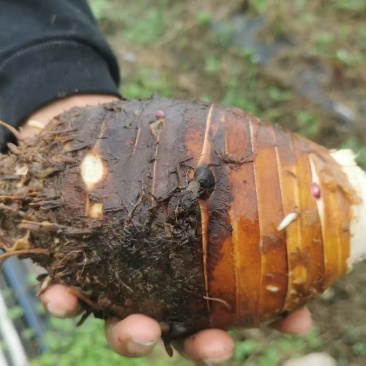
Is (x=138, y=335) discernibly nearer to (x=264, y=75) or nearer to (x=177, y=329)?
(x=177, y=329)

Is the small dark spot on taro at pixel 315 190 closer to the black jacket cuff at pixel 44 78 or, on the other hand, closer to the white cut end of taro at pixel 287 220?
the white cut end of taro at pixel 287 220

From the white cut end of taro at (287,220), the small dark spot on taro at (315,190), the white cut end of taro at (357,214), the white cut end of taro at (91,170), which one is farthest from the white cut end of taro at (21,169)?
the white cut end of taro at (357,214)

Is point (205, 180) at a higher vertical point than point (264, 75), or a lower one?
higher

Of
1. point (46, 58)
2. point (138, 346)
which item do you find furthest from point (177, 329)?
point (46, 58)

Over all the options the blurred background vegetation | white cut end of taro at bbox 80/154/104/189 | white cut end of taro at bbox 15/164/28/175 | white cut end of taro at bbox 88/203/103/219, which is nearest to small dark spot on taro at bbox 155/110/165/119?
white cut end of taro at bbox 80/154/104/189

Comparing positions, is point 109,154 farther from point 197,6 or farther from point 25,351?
point 197,6

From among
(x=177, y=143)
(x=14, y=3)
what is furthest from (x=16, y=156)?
(x=14, y=3)
